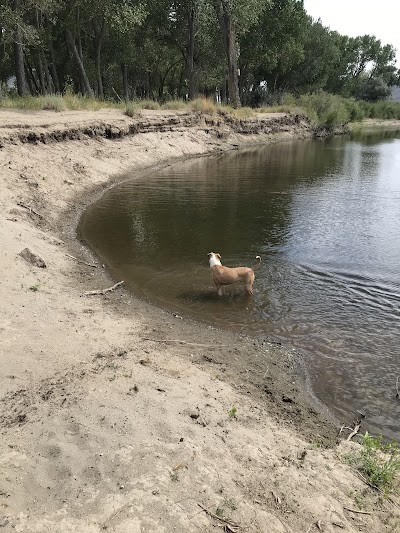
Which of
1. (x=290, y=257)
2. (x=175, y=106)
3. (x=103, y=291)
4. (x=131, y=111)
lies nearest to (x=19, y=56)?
(x=131, y=111)

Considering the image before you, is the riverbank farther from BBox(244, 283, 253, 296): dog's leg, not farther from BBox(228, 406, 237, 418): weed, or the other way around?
BBox(244, 283, 253, 296): dog's leg

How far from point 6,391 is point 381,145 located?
38.9 metres

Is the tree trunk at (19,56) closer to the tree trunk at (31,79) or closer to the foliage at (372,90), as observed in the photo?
the tree trunk at (31,79)

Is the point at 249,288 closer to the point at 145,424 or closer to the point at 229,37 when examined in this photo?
the point at 145,424

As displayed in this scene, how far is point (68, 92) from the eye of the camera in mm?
24281

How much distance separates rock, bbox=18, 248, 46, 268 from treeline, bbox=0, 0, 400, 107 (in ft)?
58.6

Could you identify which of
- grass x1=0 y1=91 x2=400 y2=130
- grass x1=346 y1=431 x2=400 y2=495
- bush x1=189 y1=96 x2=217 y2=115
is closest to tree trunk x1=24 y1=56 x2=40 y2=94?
grass x1=0 y1=91 x2=400 y2=130

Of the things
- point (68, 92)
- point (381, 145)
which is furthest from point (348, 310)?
point (381, 145)

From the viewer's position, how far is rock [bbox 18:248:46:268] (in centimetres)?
875

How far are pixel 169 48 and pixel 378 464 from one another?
49771mm

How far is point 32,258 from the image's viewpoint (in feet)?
28.9

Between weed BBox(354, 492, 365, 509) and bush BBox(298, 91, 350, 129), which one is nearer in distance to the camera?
weed BBox(354, 492, 365, 509)

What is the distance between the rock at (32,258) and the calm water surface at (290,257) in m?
1.69

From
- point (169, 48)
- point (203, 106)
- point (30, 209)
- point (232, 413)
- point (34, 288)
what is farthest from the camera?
point (169, 48)
